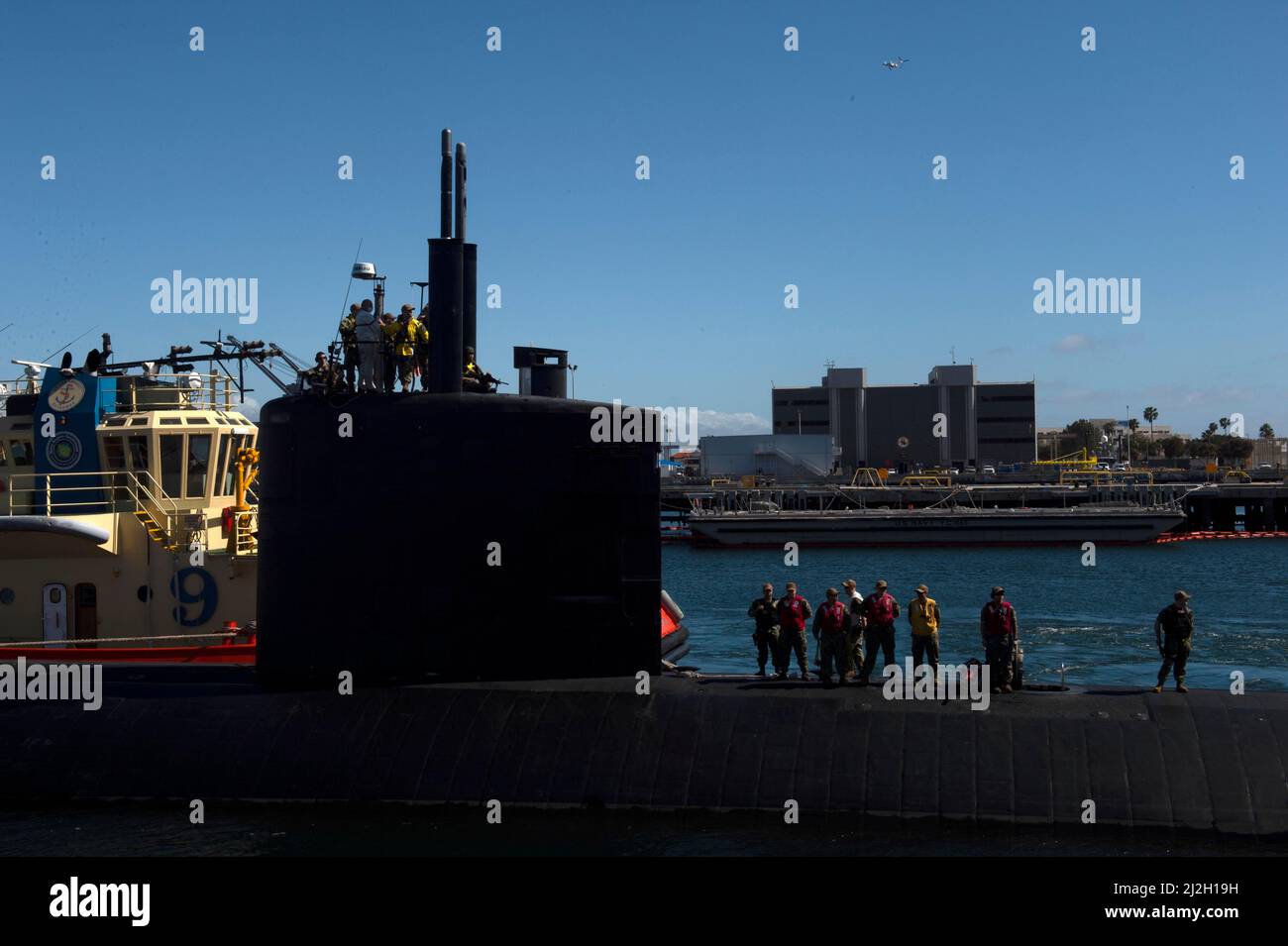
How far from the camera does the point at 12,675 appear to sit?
16234 millimetres

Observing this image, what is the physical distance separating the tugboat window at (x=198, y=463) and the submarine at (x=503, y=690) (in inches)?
336

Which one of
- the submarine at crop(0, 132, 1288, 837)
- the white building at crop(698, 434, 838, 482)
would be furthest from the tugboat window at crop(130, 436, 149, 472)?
the white building at crop(698, 434, 838, 482)

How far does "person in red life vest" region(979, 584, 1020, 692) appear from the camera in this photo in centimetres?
1443

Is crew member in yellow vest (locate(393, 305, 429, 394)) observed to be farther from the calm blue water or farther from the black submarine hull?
the calm blue water

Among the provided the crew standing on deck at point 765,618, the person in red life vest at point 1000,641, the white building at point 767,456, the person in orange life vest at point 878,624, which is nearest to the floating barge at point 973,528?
the white building at point 767,456

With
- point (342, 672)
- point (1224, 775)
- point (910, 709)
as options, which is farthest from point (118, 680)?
point (1224, 775)

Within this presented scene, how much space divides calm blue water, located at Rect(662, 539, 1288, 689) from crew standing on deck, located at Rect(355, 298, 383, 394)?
17.7 metres

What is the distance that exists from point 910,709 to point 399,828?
5.70 metres

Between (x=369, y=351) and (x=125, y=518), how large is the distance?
9476 millimetres

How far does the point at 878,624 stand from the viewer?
1496 cm

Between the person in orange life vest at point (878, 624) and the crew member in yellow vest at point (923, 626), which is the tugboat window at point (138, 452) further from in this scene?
the crew member in yellow vest at point (923, 626)

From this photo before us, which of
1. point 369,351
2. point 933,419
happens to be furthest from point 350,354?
point 933,419

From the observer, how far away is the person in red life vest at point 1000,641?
14.4 m
